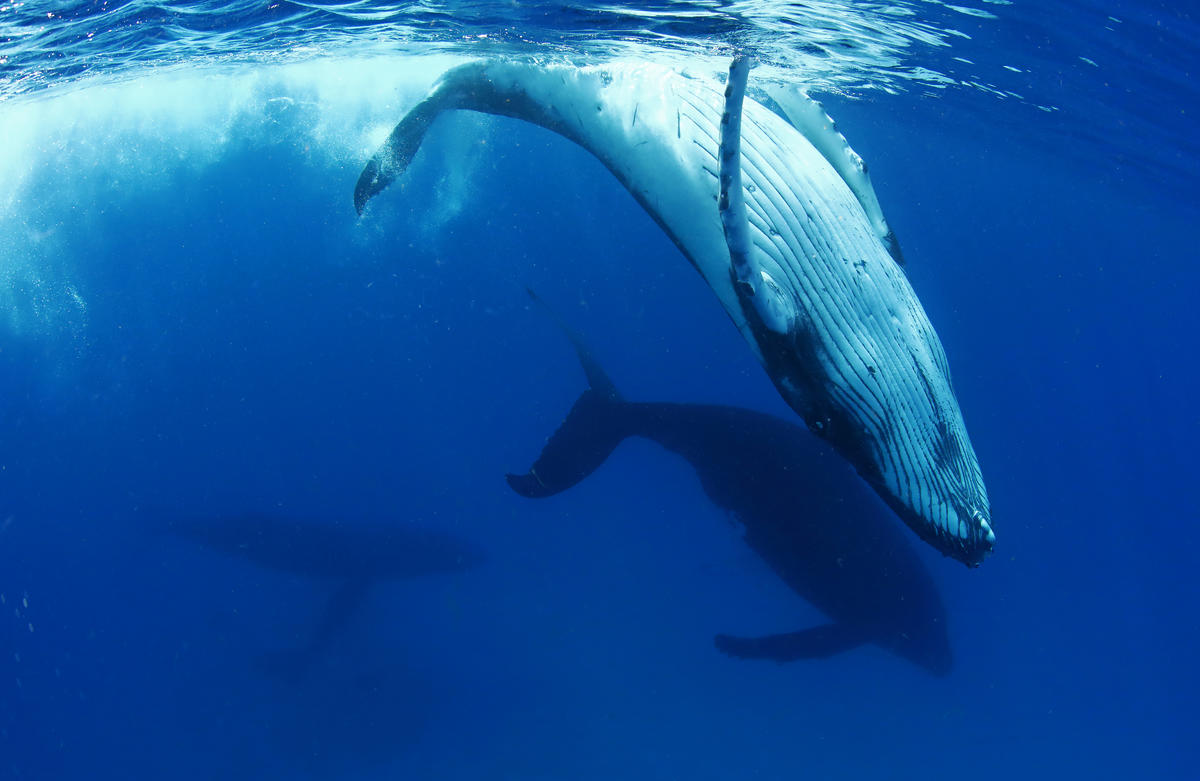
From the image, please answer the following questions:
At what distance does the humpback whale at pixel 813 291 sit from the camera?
3.65 m

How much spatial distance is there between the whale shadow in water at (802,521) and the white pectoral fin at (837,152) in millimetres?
5108

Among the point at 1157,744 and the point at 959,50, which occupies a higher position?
the point at 959,50

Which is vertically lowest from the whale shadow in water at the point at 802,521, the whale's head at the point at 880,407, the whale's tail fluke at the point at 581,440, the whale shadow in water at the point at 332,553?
the whale shadow in water at the point at 332,553

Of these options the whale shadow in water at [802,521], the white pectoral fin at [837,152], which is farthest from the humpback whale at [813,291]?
the whale shadow in water at [802,521]

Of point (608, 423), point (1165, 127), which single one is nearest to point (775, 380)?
point (608, 423)

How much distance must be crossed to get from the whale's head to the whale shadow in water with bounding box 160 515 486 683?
1059 cm

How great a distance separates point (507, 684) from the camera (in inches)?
456

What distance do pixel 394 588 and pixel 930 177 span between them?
58.0 m

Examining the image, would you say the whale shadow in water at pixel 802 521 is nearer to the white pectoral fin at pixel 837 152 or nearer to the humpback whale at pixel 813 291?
the white pectoral fin at pixel 837 152

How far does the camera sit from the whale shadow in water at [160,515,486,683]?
13220 mm

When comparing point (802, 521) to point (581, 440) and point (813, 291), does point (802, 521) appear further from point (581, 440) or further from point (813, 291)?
point (813, 291)

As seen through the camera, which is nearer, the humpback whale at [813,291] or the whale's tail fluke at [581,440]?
the humpback whale at [813,291]

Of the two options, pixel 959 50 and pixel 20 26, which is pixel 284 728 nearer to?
pixel 20 26

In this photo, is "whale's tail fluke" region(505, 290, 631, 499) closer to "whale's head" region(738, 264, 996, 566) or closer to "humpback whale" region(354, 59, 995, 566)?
"humpback whale" region(354, 59, 995, 566)
